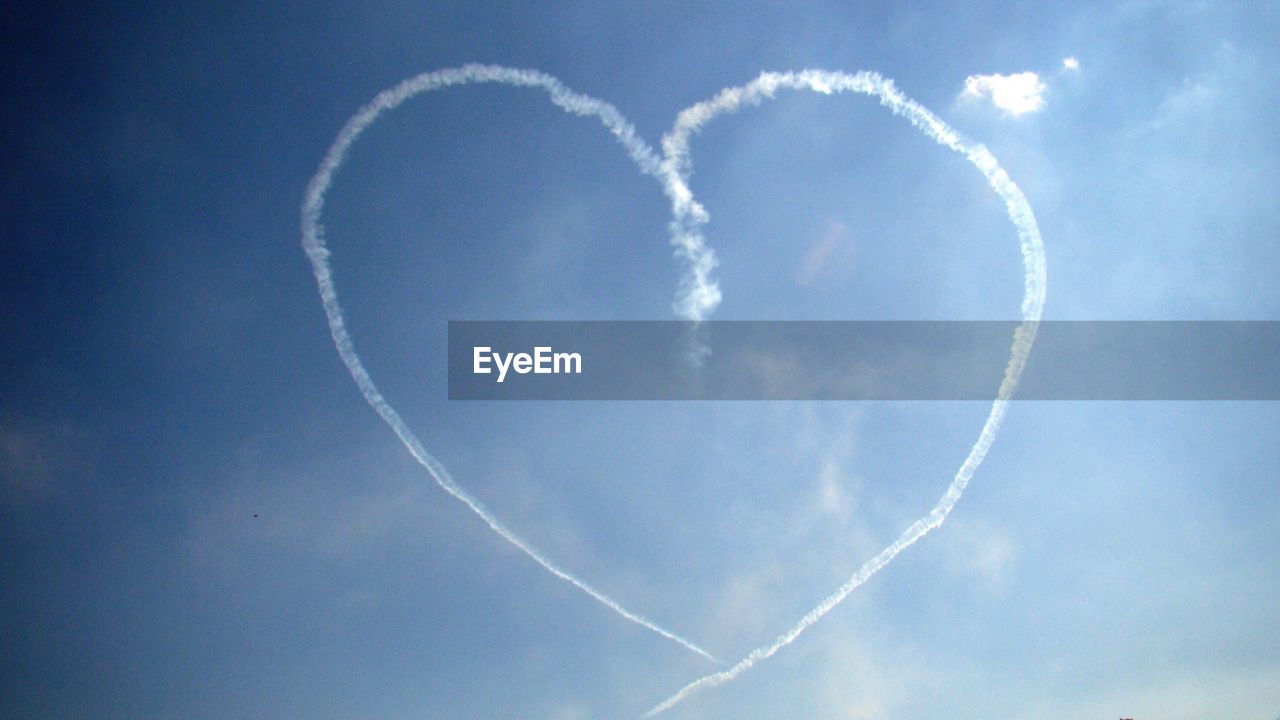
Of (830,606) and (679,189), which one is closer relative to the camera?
(679,189)

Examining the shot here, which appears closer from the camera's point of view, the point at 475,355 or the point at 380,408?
the point at 475,355

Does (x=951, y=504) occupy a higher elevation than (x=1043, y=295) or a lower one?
lower

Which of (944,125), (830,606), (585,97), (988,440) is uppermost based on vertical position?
(585,97)

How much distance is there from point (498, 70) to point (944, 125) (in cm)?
2361

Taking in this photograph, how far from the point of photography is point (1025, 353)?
35.6 meters

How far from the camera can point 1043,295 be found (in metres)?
35.4

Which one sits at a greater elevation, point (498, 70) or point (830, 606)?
point (498, 70)

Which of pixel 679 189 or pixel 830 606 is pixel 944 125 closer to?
pixel 679 189

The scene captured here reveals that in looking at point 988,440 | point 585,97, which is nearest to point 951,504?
point 988,440

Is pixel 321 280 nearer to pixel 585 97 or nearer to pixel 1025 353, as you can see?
pixel 585 97

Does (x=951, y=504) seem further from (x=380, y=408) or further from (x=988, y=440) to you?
(x=380, y=408)

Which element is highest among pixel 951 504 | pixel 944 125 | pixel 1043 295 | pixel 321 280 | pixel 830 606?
pixel 944 125

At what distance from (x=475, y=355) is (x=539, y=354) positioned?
3.38 m

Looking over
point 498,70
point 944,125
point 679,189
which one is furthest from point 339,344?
point 944,125
